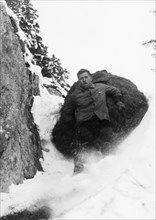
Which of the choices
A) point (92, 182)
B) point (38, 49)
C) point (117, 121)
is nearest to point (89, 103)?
point (117, 121)

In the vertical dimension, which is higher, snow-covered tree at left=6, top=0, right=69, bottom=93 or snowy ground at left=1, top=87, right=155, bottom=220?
snow-covered tree at left=6, top=0, right=69, bottom=93

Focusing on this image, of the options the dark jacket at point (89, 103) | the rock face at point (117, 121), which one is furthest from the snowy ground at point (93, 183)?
the dark jacket at point (89, 103)

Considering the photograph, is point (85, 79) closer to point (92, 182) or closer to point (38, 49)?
point (92, 182)

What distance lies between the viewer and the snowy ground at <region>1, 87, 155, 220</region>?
4.40m

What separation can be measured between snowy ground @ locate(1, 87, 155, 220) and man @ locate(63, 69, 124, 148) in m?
0.51

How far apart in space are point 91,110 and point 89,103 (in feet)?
0.68

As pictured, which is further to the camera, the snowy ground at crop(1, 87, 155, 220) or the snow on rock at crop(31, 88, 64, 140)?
the snow on rock at crop(31, 88, 64, 140)

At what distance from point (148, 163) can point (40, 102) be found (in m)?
6.15

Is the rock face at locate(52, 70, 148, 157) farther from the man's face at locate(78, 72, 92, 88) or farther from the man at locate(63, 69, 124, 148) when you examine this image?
the man's face at locate(78, 72, 92, 88)

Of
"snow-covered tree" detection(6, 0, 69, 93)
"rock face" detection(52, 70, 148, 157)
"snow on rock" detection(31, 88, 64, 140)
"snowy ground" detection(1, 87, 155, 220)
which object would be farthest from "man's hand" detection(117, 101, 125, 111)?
"snow-covered tree" detection(6, 0, 69, 93)

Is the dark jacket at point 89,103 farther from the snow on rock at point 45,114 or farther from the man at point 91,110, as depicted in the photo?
the snow on rock at point 45,114

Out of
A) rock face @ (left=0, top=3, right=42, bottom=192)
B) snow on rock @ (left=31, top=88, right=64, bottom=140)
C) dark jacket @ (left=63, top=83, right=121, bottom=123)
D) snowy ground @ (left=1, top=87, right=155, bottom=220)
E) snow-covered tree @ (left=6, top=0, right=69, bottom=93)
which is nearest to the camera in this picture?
snowy ground @ (left=1, top=87, right=155, bottom=220)

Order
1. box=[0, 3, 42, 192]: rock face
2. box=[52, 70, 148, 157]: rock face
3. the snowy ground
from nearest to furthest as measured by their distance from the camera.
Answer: the snowy ground, box=[0, 3, 42, 192]: rock face, box=[52, 70, 148, 157]: rock face

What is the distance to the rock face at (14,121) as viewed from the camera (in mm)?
8039
